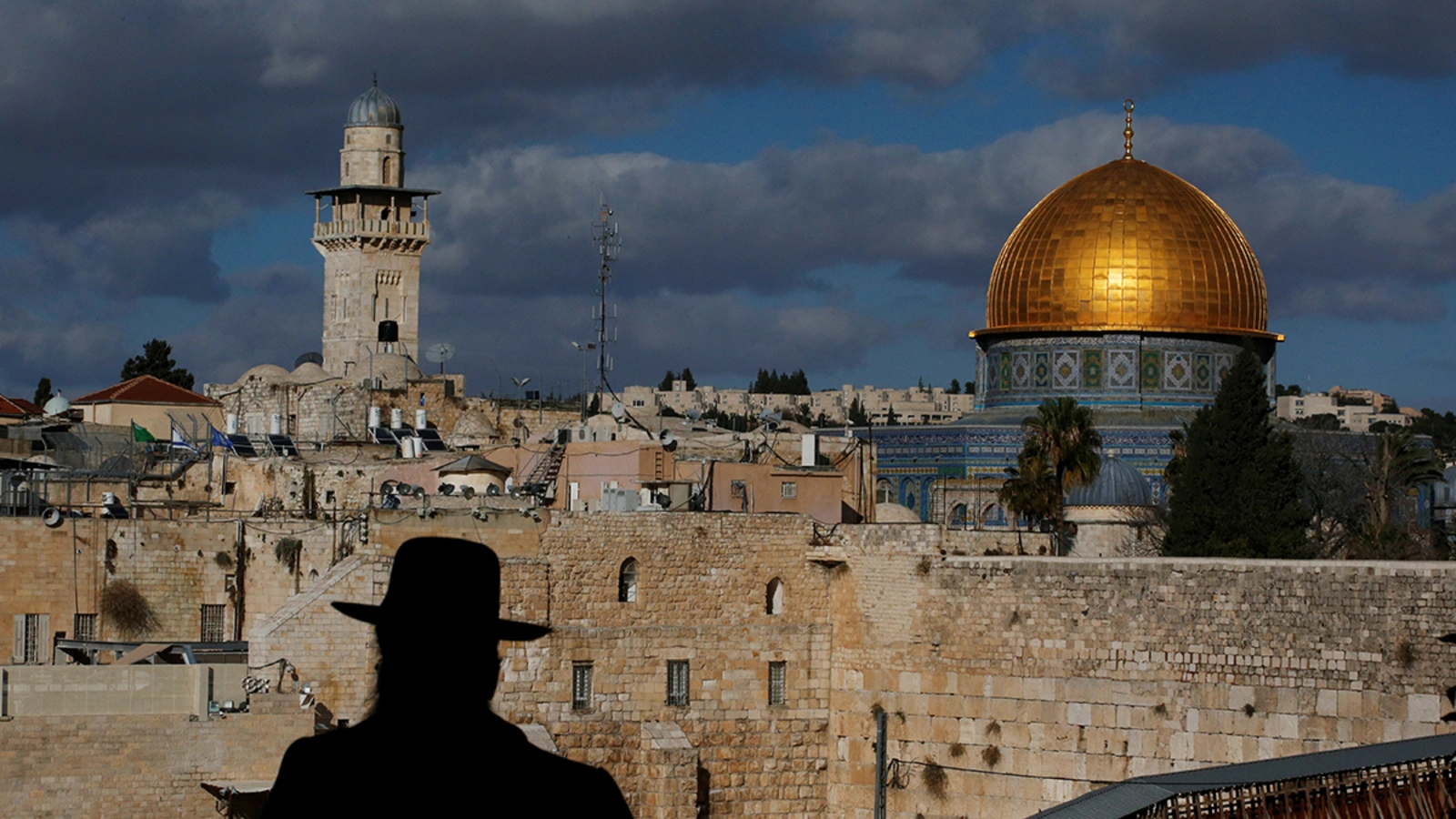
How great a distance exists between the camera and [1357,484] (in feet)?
114

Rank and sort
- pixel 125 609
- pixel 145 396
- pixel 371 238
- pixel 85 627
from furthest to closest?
pixel 371 238 → pixel 145 396 → pixel 125 609 → pixel 85 627

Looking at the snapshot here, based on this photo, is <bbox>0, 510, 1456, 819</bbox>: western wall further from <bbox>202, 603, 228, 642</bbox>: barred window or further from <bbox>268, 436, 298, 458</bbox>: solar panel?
<bbox>268, 436, 298, 458</bbox>: solar panel

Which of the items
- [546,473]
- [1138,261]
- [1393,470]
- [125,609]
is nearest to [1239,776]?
[546,473]

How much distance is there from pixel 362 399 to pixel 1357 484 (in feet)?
55.5

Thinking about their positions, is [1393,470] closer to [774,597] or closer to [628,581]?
[774,597]

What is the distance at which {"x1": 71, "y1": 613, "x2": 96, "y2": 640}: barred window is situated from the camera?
22469 millimetres

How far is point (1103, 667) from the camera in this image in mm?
19672

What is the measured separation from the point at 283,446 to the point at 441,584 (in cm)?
2727

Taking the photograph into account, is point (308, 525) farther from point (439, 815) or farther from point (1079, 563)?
point (439, 815)

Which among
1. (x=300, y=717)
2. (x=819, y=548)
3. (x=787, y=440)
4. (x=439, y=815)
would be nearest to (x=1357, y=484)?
(x=787, y=440)

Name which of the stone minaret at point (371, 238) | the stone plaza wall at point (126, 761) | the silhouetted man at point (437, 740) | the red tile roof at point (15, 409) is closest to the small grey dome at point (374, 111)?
the stone minaret at point (371, 238)

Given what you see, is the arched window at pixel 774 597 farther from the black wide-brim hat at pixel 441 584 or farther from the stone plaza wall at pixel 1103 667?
the black wide-brim hat at pixel 441 584

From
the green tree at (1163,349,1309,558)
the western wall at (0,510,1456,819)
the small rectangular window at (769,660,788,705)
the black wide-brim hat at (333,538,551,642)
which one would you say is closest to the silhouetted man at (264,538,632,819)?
the black wide-brim hat at (333,538,551,642)

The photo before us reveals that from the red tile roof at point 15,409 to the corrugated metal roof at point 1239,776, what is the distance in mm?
26874
